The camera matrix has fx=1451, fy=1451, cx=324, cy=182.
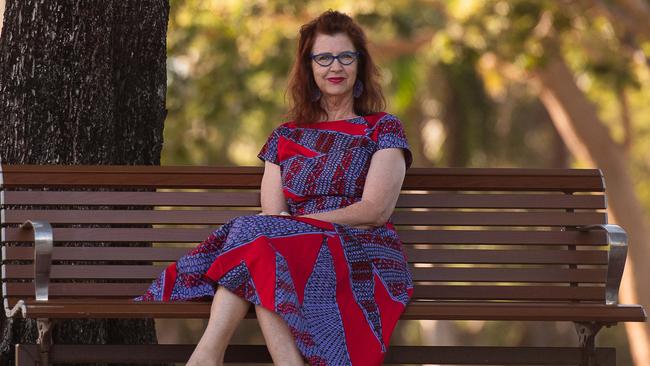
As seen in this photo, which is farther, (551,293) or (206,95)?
(206,95)

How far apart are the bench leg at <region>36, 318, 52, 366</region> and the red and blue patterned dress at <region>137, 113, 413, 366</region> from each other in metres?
0.39

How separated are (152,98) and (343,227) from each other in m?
1.41

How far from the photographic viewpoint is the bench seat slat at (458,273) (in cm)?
583

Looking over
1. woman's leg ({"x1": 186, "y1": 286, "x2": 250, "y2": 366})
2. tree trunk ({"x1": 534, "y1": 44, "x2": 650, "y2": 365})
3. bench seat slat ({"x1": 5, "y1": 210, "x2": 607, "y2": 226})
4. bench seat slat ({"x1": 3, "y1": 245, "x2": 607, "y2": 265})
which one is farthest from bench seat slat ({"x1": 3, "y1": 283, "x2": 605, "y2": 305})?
tree trunk ({"x1": 534, "y1": 44, "x2": 650, "y2": 365})

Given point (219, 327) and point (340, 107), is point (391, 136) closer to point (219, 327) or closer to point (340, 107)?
point (340, 107)

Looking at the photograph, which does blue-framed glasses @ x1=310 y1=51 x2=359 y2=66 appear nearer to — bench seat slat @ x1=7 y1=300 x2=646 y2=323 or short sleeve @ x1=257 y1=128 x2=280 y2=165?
short sleeve @ x1=257 y1=128 x2=280 y2=165

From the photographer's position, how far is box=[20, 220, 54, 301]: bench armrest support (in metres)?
5.38

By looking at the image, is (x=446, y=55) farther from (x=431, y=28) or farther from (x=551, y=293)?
(x=551, y=293)

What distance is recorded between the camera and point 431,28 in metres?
20.6

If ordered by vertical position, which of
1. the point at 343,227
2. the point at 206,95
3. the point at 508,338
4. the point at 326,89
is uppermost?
the point at 326,89

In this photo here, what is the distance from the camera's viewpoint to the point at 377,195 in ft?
18.4

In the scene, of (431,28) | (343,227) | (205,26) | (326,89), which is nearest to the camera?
(343,227)

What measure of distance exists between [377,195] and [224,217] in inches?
28.3

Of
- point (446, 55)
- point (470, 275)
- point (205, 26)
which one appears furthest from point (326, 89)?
point (205, 26)
